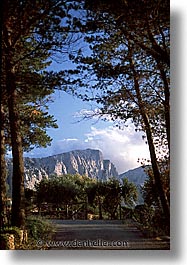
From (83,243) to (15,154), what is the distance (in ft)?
2.22

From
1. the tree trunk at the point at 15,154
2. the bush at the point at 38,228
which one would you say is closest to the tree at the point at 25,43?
the tree trunk at the point at 15,154

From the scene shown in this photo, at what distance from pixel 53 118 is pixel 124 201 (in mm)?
666

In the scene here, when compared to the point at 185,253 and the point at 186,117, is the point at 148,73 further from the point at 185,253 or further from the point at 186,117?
the point at 185,253

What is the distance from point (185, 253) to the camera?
3.32m

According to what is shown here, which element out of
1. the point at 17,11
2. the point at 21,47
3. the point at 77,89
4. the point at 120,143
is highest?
the point at 17,11

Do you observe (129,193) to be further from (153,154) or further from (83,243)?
(83,243)

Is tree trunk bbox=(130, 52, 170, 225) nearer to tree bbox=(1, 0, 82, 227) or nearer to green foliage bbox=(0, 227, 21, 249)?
tree bbox=(1, 0, 82, 227)

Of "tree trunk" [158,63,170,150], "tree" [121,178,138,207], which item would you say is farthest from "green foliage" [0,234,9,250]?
"tree trunk" [158,63,170,150]

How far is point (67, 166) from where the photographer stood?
3.42 metres

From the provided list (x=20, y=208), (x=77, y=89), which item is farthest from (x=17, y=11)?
(x=20, y=208)

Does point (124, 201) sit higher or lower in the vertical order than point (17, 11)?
lower

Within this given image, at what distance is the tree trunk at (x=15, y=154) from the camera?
342 cm

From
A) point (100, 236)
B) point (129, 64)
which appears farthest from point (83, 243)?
point (129, 64)

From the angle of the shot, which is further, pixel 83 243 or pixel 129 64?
pixel 129 64
